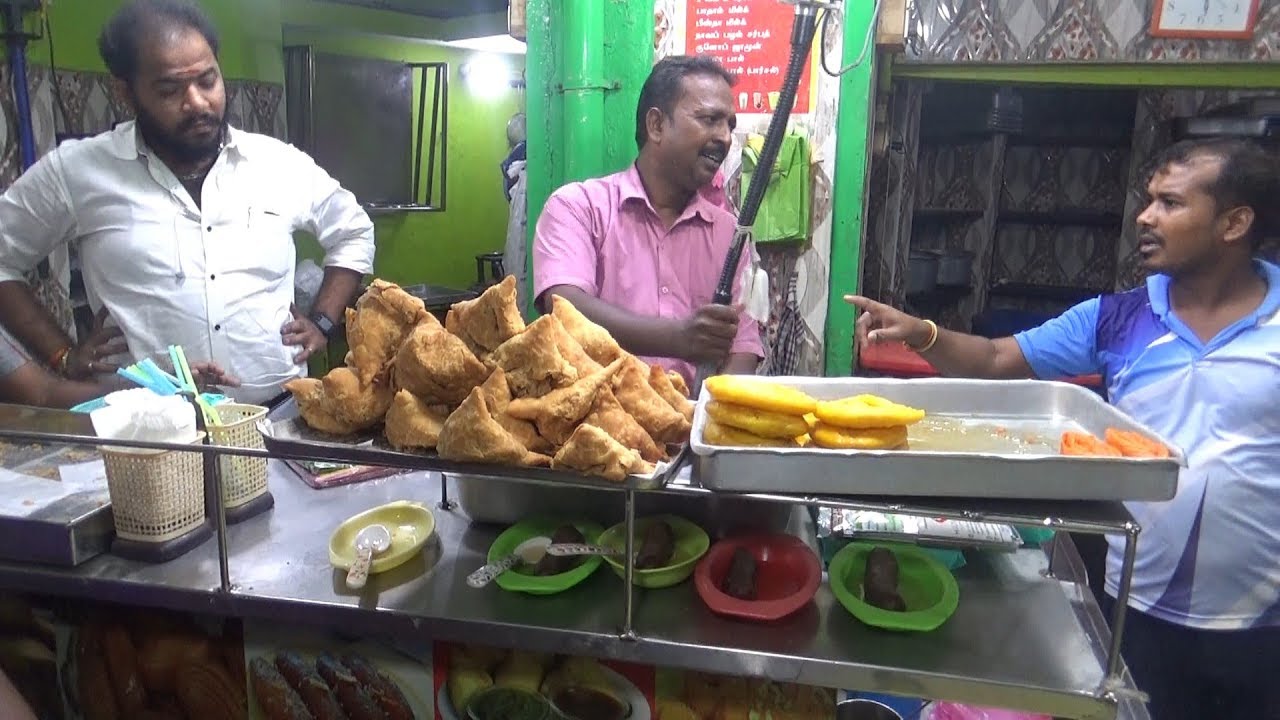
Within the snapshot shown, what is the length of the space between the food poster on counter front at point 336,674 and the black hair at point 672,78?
177 centimetres

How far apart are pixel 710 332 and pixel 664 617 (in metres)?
0.97

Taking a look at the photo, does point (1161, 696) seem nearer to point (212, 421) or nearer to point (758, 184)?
point (758, 184)

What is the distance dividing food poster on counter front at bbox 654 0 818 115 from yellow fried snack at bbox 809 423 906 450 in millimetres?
2039

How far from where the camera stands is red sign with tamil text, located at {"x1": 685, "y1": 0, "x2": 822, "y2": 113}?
117 inches

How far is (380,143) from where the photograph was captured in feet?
20.5

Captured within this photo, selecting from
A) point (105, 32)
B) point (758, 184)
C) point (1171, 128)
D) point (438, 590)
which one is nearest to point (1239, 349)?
point (758, 184)

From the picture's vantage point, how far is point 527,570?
4.73ft

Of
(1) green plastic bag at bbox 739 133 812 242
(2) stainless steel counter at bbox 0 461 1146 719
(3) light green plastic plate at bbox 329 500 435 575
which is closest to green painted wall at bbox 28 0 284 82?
(1) green plastic bag at bbox 739 133 812 242

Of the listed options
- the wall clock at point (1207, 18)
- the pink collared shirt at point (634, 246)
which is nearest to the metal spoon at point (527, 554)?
the pink collared shirt at point (634, 246)

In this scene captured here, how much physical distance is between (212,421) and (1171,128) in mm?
6114

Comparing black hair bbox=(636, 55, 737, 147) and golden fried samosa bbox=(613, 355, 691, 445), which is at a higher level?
black hair bbox=(636, 55, 737, 147)

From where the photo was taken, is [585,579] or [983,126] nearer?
[585,579]

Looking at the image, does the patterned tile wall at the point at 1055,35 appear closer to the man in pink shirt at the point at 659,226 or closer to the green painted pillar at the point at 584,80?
the green painted pillar at the point at 584,80

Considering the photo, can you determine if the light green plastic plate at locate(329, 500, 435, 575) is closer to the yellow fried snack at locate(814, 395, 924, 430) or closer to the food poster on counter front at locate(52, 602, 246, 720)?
the food poster on counter front at locate(52, 602, 246, 720)
